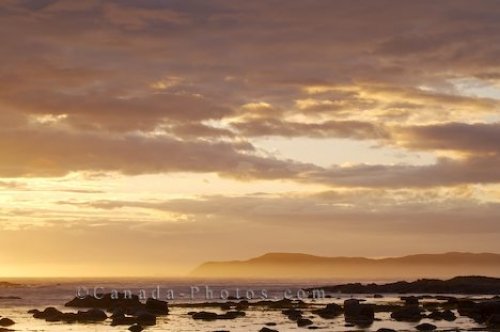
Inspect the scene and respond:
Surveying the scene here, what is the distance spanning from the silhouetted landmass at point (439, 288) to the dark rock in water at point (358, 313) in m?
73.0

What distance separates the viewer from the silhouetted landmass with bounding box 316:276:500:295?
156 m

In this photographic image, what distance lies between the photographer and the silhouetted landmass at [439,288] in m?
156

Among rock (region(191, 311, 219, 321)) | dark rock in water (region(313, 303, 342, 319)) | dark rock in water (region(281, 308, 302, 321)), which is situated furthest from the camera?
dark rock in water (region(313, 303, 342, 319))

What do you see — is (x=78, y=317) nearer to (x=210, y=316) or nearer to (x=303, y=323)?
(x=210, y=316)

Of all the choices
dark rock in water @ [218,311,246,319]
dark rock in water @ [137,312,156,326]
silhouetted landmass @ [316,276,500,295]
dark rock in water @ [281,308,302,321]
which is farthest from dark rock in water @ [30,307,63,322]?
silhouetted landmass @ [316,276,500,295]

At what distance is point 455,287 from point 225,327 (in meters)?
97.8

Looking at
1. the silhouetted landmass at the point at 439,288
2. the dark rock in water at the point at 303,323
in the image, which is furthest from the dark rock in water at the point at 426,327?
the silhouetted landmass at the point at 439,288

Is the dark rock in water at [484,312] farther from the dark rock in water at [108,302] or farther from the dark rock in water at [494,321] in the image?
the dark rock in water at [108,302]

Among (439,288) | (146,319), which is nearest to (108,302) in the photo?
(146,319)

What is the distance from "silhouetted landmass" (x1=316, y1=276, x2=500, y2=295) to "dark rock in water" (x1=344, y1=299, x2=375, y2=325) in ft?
240

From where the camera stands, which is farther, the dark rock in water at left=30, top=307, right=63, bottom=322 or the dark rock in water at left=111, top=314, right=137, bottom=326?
the dark rock in water at left=30, top=307, right=63, bottom=322

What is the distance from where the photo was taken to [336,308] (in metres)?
89.9

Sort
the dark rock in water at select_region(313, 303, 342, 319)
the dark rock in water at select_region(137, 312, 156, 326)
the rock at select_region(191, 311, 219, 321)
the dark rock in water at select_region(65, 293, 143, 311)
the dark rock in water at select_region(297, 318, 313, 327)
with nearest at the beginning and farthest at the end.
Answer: the dark rock in water at select_region(297, 318, 313, 327)
the dark rock in water at select_region(137, 312, 156, 326)
the rock at select_region(191, 311, 219, 321)
the dark rock in water at select_region(313, 303, 342, 319)
the dark rock in water at select_region(65, 293, 143, 311)

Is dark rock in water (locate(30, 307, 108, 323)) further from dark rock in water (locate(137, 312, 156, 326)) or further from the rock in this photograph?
the rock
